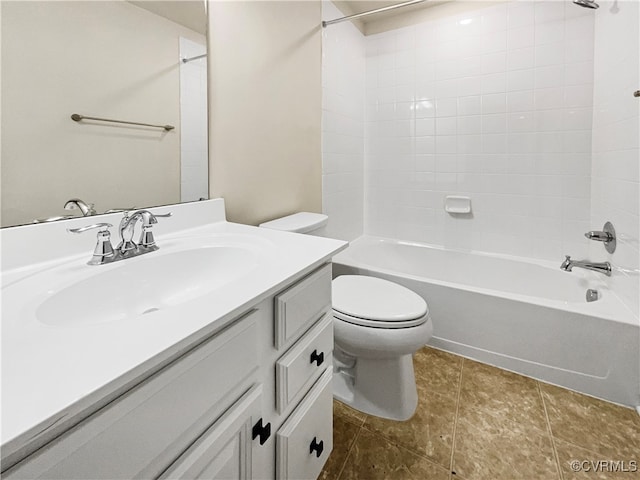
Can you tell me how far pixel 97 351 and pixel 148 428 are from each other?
12cm

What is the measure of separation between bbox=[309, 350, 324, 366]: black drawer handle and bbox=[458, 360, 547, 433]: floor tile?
829 mm

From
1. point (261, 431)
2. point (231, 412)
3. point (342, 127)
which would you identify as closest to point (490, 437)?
point (261, 431)

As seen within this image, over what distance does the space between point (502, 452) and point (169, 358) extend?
1.27 metres

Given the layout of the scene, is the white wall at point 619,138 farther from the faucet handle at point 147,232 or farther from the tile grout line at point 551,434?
the faucet handle at point 147,232

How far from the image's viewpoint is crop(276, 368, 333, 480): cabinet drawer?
0.75 meters

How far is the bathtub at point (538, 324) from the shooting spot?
1363 mm

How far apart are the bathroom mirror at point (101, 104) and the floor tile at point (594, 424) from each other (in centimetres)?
170

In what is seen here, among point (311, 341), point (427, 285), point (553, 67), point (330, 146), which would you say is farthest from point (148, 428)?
point (553, 67)

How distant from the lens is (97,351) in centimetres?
41

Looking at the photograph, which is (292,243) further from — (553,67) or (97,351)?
(553,67)

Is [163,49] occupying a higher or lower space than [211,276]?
higher

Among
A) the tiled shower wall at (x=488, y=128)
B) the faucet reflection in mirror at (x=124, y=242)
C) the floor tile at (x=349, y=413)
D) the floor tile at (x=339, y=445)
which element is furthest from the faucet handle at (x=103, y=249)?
the tiled shower wall at (x=488, y=128)

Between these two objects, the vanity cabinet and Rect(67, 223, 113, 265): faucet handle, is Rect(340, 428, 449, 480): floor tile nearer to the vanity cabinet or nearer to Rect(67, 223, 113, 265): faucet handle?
the vanity cabinet

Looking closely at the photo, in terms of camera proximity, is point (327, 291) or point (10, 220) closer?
point (10, 220)
